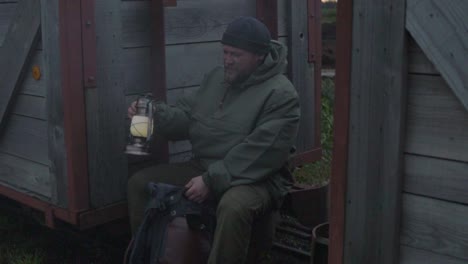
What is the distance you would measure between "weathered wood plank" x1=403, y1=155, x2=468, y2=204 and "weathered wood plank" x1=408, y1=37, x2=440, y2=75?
0.30 m

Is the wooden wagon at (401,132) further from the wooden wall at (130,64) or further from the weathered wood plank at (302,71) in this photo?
the weathered wood plank at (302,71)

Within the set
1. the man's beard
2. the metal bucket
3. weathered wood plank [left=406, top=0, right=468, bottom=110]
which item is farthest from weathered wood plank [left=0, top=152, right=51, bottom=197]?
weathered wood plank [left=406, top=0, right=468, bottom=110]

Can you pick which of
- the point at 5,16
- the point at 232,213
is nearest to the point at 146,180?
the point at 232,213

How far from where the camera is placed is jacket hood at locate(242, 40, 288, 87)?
3783 mm

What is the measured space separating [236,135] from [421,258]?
55.1 inches

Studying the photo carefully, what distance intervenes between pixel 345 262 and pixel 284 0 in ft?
7.93

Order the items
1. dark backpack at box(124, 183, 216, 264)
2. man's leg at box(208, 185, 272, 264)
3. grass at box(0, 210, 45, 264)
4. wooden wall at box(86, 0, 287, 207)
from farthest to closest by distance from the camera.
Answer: grass at box(0, 210, 45, 264) → wooden wall at box(86, 0, 287, 207) → dark backpack at box(124, 183, 216, 264) → man's leg at box(208, 185, 272, 264)

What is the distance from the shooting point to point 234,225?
3.44 meters

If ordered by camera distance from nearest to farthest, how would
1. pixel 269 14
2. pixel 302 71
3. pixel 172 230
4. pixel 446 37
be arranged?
pixel 446 37
pixel 172 230
pixel 269 14
pixel 302 71

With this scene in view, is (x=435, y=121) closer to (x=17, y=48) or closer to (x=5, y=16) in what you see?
(x=17, y=48)

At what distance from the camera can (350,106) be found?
2.65 m

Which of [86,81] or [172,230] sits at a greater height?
[86,81]

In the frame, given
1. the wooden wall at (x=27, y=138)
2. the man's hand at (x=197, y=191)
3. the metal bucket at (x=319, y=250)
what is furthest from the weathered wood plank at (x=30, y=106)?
the metal bucket at (x=319, y=250)

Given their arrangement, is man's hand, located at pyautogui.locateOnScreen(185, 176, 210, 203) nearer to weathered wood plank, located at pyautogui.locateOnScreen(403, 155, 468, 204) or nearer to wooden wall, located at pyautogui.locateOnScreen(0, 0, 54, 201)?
wooden wall, located at pyautogui.locateOnScreen(0, 0, 54, 201)
